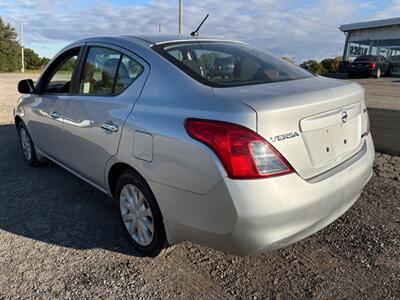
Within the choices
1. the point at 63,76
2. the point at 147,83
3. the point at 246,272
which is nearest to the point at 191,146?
the point at 147,83

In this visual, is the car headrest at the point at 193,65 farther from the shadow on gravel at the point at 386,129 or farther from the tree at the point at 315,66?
the tree at the point at 315,66

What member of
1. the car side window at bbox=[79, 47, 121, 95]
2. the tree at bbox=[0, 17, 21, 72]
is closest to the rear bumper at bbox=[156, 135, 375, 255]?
the car side window at bbox=[79, 47, 121, 95]

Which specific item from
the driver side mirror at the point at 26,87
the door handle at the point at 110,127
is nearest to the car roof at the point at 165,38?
the door handle at the point at 110,127

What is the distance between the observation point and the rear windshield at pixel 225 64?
8.81 feet

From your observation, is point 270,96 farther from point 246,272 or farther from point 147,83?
point 246,272

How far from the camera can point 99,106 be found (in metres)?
3.14

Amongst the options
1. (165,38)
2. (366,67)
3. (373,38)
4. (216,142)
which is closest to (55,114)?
(165,38)

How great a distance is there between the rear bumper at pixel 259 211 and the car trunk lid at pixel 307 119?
0.41 ft

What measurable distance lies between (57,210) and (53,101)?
112cm

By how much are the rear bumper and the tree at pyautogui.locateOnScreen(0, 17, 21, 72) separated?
52278mm

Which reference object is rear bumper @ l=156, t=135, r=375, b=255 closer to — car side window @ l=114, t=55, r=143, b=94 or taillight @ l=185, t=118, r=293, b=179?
taillight @ l=185, t=118, r=293, b=179

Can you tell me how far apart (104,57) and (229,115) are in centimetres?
168

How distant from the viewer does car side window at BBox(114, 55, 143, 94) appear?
2.91 metres

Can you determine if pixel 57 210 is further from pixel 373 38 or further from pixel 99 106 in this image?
pixel 373 38
